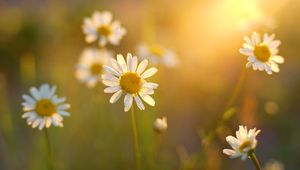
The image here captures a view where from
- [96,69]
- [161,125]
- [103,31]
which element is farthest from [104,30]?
[161,125]

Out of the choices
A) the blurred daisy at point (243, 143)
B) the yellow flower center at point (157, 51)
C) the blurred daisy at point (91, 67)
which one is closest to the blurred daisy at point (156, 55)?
the yellow flower center at point (157, 51)

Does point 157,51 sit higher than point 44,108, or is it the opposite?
point 157,51

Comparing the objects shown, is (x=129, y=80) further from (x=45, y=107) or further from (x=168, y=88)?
(x=168, y=88)

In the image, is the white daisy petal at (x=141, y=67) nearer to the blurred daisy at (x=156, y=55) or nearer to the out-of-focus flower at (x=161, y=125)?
the out-of-focus flower at (x=161, y=125)

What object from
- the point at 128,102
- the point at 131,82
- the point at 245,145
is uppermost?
the point at 131,82

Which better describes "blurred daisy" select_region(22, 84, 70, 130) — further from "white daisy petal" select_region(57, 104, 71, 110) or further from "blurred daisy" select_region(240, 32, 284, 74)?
"blurred daisy" select_region(240, 32, 284, 74)

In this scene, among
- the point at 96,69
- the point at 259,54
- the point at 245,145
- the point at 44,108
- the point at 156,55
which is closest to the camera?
the point at 245,145

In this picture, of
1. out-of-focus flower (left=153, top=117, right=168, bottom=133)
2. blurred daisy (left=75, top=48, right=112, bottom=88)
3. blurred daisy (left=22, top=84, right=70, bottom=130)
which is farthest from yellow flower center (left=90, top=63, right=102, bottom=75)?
out-of-focus flower (left=153, top=117, right=168, bottom=133)
